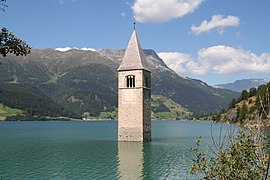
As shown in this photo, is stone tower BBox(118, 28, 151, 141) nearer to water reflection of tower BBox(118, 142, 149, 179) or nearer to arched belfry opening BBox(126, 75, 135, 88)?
arched belfry opening BBox(126, 75, 135, 88)

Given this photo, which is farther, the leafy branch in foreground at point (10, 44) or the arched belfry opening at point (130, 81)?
the arched belfry opening at point (130, 81)

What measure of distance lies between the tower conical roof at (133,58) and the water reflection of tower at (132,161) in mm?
13290

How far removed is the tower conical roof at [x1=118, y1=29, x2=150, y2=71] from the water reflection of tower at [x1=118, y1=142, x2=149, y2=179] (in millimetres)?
13290

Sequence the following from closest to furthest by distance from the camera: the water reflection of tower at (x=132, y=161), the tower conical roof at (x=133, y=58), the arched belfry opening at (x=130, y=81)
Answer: the water reflection of tower at (x=132, y=161) → the arched belfry opening at (x=130, y=81) → the tower conical roof at (x=133, y=58)

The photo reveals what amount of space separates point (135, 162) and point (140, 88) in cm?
2033

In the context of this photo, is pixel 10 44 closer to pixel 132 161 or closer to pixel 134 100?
pixel 132 161

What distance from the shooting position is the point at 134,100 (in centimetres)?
5756

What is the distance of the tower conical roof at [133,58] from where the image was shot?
2327 inches

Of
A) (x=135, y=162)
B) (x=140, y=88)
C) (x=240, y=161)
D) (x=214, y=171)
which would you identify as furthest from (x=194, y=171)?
(x=140, y=88)

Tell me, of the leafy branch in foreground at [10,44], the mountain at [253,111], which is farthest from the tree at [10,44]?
the mountain at [253,111]

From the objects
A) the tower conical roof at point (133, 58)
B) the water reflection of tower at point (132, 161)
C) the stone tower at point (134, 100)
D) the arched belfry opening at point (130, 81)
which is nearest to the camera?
the water reflection of tower at point (132, 161)

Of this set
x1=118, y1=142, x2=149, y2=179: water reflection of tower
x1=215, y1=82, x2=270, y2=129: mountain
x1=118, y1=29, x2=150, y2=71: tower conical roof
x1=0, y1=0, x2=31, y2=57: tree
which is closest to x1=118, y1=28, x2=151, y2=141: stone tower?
x1=118, y1=29, x2=150, y2=71: tower conical roof

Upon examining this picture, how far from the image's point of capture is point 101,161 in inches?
1560

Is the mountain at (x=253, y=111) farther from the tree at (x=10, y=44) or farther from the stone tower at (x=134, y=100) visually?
the stone tower at (x=134, y=100)
